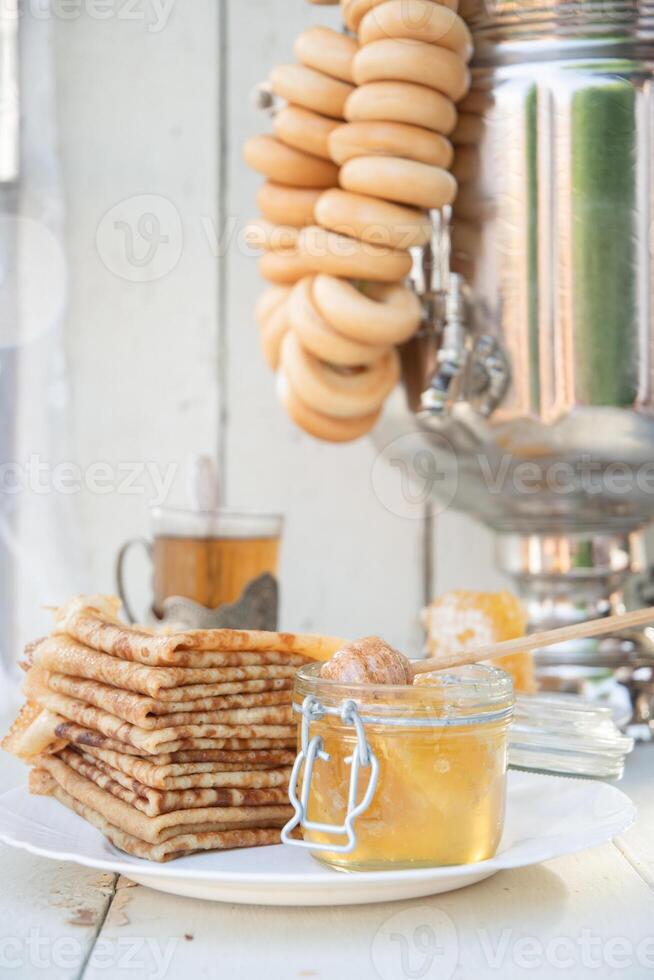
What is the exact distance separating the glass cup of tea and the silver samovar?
0.18 meters

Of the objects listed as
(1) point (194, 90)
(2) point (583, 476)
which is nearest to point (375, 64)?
(2) point (583, 476)

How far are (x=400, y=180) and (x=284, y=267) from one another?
0.39 ft

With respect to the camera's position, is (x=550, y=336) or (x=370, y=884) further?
(x=550, y=336)

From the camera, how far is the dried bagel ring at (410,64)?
754 mm

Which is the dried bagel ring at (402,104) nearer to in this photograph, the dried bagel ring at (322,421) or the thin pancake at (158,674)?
the dried bagel ring at (322,421)

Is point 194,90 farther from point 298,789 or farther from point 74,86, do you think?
point 298,789

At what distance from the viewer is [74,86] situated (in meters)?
1.13

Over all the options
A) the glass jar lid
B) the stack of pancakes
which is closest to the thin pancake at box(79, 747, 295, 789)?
the stack of pancakes

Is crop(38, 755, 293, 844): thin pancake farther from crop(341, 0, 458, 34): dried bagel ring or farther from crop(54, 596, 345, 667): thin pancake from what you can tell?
crop(341, 0, 458, 34): dried bagel ring

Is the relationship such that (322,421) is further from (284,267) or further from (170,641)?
(170,641)

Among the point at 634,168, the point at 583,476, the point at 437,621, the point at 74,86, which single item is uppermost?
the point at 74,86

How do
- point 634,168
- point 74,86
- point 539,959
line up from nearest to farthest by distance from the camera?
1. point 539,959
2. point 634,168
3. point 74,86

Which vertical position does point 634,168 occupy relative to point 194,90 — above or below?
below

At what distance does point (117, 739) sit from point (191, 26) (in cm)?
85
